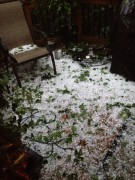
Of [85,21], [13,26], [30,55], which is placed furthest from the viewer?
[85,21]

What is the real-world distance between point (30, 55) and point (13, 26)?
890 mm

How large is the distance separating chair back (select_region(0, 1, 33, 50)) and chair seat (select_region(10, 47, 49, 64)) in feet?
1.54

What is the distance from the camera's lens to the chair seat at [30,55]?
13.5ft

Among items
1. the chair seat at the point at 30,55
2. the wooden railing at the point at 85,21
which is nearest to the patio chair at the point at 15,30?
the chair seat at the point at 30,55

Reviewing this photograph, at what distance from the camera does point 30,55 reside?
13.9 ft

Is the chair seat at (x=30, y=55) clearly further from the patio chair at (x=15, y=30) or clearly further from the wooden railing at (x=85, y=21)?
the wooden railing at (x=85, y=21)

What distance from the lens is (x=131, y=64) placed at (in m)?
4.03

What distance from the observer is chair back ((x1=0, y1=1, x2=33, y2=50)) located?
456 cm

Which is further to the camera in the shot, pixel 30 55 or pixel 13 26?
pixel 13 26

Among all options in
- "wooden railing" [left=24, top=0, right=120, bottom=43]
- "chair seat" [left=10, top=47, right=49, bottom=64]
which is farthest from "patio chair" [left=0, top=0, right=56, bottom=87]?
"wooden railing" [left=24, top=0, right=120, bottom=43]

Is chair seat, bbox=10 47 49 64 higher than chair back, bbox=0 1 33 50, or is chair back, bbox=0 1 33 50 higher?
chair back, bbox=0 1 33 50

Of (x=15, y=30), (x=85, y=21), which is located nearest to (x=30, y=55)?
(x=15, y=30)

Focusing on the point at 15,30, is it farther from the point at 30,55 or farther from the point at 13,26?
the point at 30,55

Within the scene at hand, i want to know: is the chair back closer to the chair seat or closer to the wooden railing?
the wooden railing
